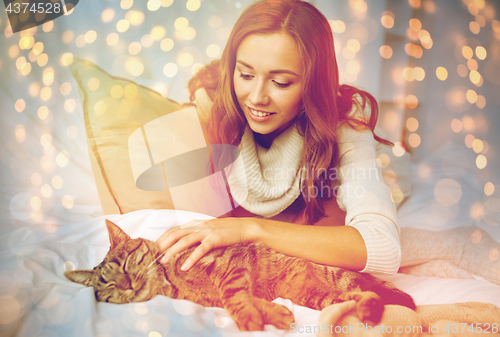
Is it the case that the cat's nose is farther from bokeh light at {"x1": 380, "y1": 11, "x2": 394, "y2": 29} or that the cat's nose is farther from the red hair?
bokeh light at {"x1": 380, "y1": 11, "x2": 394, "y2": 29}

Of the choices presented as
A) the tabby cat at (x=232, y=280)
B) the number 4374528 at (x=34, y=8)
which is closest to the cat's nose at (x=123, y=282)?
the tabby cat at (x=232, y=280)

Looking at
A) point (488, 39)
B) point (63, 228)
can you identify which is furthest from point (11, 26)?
point (488, 39)

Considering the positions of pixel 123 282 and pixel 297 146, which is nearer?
pixel 123 282

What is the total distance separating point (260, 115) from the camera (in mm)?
602

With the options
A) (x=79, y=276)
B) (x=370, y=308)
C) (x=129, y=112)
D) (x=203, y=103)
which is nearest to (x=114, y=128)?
(x=129, y=112)

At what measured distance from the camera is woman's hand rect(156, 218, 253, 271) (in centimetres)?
50

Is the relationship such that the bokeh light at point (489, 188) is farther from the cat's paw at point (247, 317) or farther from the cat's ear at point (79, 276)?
the cat's ear at point (79, 276)

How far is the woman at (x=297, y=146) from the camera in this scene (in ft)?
1.71

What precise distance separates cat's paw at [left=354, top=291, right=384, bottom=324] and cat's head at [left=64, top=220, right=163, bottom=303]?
0.35 metres

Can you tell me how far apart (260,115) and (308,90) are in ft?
0.39

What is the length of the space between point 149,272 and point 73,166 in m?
0.40

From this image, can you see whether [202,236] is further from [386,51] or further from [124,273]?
[386,51]

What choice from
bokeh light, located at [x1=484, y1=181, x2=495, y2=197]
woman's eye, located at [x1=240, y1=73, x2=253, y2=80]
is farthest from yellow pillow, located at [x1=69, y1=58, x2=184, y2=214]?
bokeh light, located at [x1=484, y1=181, x2=495, y2=197]

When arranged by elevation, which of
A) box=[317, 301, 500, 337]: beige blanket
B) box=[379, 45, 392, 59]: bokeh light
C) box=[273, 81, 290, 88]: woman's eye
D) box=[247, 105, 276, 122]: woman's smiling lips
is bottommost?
box=[317, 301, 500, 337]: beige blanket
